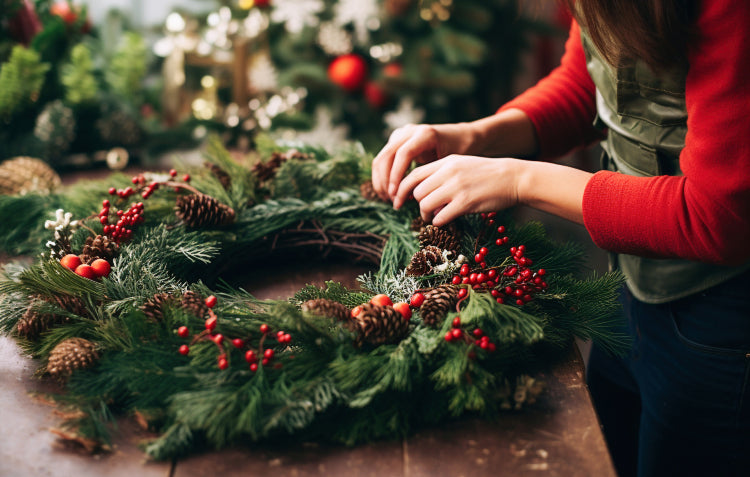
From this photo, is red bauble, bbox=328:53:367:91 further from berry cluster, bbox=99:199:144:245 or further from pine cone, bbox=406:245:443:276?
pine cone, bbox=406:245:443:276

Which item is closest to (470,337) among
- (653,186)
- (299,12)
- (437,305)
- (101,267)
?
(437,305)

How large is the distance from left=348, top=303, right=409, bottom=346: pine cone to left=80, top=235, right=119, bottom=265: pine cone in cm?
39

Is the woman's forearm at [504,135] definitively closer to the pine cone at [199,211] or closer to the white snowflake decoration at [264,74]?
the pine cone at [199,211]

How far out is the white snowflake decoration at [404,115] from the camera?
2312 millimetres

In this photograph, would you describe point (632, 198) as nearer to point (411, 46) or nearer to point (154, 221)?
point (154, 221)

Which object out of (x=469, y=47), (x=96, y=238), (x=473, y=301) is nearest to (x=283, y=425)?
(x=473, y=301)

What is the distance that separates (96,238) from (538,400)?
0.62 metres

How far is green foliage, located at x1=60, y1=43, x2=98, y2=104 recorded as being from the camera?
62.6 inches

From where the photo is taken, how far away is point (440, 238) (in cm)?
86

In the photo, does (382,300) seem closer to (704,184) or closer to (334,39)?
A: (704,184)

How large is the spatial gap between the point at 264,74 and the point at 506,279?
1.83 meters

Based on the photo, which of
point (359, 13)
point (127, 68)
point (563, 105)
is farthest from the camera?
point (359, 13)

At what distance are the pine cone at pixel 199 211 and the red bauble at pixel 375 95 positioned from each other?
1435mm

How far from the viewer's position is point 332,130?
2400 millimetres
